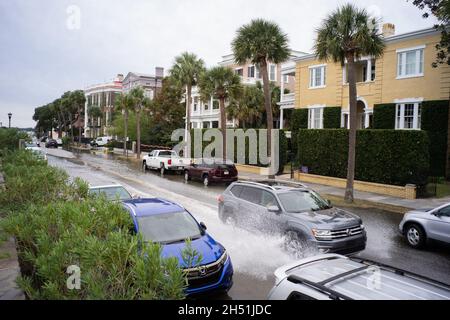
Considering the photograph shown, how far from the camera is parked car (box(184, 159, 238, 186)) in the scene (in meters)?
23.9

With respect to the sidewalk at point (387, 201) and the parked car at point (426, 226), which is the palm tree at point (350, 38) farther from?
the parked car at point (426, 226)

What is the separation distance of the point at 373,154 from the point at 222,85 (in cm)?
1392

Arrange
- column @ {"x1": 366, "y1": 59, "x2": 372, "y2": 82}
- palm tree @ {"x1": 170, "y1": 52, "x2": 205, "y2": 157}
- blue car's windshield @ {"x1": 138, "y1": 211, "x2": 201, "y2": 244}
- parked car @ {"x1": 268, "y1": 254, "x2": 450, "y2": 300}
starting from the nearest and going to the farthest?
parked car @ {"x1": 268, "y1": 254, "x2": 450, "y2": 300}, blue car's windshield @ {"x1": 138, "y1": 211, "x2": 201, "y2": 244}, column @ {"x1": 366, "y1": 59, "x2": 372, "y2": 82}, palm tree @ {"x1": 170, "y1": 52, "x2": 205, "y2": 157}

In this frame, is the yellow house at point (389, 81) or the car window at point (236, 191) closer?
the car window at point (236, 191)

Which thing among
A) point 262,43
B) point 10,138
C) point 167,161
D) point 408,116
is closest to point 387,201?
point 408,116

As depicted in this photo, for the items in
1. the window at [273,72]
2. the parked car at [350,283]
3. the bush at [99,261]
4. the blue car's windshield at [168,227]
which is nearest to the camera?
the bush at [99,261]

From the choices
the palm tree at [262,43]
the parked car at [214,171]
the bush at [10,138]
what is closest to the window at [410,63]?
the palm tree at [262,43]

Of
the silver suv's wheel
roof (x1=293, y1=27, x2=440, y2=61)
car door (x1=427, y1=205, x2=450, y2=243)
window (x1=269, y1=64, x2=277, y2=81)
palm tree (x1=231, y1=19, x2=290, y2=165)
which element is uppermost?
window (x1=269, y1=64, x2=277, y2=81)

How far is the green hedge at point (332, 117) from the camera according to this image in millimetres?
31094

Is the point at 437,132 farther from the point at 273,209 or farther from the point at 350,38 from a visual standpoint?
the point at 273,209

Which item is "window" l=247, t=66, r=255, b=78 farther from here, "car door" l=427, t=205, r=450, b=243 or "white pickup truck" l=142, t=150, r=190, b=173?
"car door" l=427, t=205, r=450, b=243

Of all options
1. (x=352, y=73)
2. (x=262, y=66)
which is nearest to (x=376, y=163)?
(x=352, y=73)

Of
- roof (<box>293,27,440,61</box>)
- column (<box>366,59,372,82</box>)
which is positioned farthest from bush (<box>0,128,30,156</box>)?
roof (<box>293,27,440,61</box>)

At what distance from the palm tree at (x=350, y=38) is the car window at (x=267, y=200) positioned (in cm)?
910
